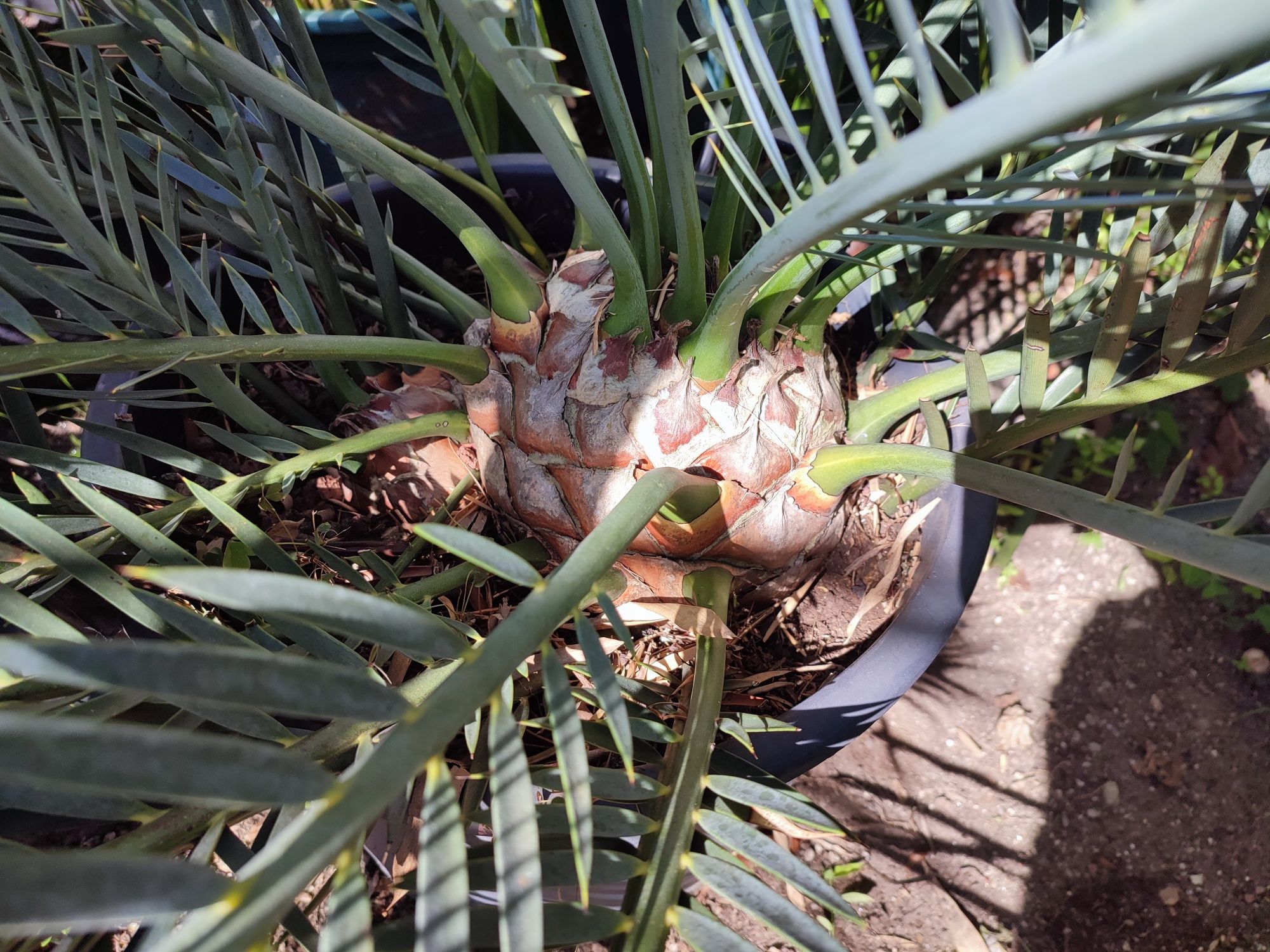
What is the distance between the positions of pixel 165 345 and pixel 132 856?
285 mm

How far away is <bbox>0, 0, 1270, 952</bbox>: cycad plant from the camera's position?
0.69ft

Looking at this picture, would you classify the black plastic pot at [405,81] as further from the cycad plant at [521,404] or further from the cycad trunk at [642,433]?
the cycad trunk at [642,433]

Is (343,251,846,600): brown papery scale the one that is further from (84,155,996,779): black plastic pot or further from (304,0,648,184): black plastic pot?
(304,0,648,184): black plastic pot

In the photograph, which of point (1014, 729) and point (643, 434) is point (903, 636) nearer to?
point (643, 434)

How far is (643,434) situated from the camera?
1.64 ft

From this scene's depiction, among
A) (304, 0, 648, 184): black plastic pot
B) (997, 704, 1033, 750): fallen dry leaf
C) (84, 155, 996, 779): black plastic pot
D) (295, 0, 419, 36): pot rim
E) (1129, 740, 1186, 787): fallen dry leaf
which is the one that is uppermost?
(295, 0, 419, 36): pot rim

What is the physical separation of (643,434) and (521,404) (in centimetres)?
9

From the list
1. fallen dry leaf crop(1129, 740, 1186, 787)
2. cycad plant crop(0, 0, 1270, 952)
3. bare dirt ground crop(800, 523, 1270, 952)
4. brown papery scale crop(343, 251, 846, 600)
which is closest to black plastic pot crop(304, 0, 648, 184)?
cycad plant crop(0, 0, 1270, 952)

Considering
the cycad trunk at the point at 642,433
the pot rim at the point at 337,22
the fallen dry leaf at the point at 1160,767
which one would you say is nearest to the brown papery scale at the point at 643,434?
the cycad trunk at the point at 642,433

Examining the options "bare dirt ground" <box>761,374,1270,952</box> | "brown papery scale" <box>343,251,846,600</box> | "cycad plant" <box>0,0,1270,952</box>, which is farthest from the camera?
"bare dirt ground" <box>761,374,1270,952</box>

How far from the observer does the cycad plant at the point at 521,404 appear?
210 millimetres

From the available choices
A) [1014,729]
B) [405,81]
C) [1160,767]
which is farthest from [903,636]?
[405,81]

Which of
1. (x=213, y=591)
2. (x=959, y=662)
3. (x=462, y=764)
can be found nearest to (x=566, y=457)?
(x=462, y=764)

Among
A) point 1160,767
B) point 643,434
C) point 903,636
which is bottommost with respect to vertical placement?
point 1160,767
